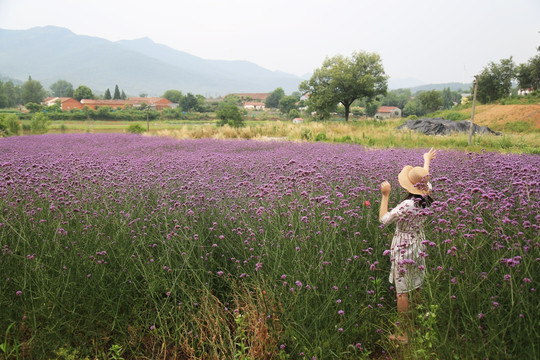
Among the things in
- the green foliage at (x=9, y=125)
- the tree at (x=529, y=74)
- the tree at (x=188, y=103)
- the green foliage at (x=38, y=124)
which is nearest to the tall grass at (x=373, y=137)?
the green foliage at (x=38, y=124)

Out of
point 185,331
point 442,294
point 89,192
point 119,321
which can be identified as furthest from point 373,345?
point 89,192

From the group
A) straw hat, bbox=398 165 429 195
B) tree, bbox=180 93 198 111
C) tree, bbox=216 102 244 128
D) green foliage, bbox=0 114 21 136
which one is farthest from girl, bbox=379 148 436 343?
tree, bbox=180 93 198 111

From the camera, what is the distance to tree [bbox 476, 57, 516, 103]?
1433 inches

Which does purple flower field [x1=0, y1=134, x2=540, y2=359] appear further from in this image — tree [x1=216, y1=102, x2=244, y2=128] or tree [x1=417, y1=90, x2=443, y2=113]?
tree [x1=417, y1=90, x2=443, y2=113]

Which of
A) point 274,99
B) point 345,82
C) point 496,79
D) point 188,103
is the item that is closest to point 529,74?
point 496,79

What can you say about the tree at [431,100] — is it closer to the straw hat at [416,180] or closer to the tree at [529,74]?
the tree at [529,74]

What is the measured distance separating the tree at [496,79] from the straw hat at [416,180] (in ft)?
133

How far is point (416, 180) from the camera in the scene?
286cm

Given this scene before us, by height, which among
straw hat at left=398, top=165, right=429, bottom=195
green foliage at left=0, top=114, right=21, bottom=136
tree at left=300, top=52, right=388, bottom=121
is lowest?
straw hat at left=398, top=165, right=429, bottom=195

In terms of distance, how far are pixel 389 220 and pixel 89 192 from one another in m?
3.33

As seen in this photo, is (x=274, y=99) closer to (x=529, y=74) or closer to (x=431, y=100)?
(x=431, y=100)

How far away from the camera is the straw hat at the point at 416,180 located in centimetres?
270

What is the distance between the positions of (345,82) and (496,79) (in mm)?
16672

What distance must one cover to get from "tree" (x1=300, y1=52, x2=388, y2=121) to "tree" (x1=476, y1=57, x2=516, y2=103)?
11.0m
